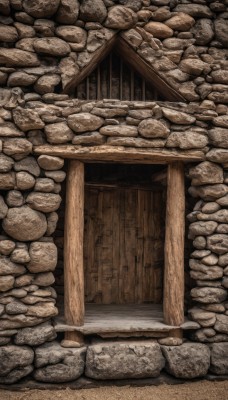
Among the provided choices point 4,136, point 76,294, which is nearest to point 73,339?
point 76,294

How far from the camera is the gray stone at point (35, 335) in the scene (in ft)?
15.1

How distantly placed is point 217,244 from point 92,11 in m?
3.36

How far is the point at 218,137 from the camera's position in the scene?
511 centimetres

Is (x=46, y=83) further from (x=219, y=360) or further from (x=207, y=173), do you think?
(x=219, y=360)

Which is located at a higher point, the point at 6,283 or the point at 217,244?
the point at 217,244

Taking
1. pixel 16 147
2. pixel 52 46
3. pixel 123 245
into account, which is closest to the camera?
pixel 16 147

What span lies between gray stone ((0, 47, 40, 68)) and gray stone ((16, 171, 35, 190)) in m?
1.34

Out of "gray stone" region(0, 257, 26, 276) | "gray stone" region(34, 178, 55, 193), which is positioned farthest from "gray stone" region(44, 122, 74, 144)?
"gray stone" region(0, 257, 26, 276)

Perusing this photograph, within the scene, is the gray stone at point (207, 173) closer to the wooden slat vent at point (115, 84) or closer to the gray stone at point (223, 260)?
the gray stone at point (223, 260)

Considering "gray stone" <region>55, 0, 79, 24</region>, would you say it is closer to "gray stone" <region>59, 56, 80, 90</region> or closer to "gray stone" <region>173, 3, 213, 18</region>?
"gray stone" <region>59, 56, 80, 90</region>

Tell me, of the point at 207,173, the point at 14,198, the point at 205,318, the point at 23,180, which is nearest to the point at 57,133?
the point at 23,180

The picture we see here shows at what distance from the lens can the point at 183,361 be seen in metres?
4.93

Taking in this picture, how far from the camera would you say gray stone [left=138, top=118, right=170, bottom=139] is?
16.2 feet

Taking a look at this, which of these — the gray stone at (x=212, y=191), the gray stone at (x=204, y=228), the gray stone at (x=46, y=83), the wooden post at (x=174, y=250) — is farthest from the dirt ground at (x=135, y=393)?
the gray stone at (x=46, y=83)
